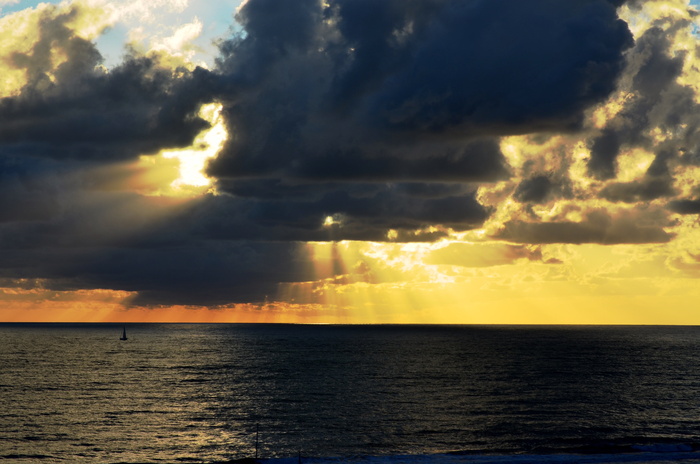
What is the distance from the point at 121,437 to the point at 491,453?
126 feet

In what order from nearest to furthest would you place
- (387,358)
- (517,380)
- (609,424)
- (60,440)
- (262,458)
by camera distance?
(262,458) < (60,440) < (609,424) < (517,380) < (387,358)

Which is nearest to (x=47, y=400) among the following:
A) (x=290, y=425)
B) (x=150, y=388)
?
(x=150, y=388)

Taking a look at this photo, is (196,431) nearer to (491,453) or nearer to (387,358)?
(491,453)

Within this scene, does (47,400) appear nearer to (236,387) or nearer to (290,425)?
(236,387)

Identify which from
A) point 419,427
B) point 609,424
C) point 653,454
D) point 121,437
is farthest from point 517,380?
point 121,437

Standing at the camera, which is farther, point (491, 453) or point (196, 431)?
point (196, 431)

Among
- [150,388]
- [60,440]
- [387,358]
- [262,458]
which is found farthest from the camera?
[387,358]

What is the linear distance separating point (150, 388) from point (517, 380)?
212 ft

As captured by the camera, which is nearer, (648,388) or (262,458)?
(262,458)

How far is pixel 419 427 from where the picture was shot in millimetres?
81125

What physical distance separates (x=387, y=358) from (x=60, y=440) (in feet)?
424

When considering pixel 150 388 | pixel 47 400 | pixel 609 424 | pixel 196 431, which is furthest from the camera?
pixel 150 388

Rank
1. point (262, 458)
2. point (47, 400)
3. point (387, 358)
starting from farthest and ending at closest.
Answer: point (387, 358) → point (47, 400) → point (262, 458)

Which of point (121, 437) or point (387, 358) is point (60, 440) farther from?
point (387, 358)
